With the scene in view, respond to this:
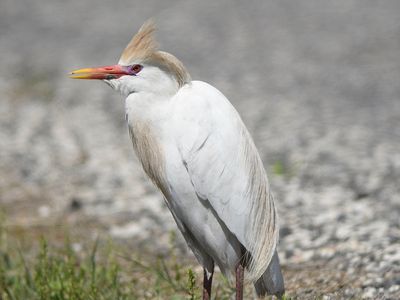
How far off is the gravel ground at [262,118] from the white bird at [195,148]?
0.83 metres

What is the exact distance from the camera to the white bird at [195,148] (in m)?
3.89

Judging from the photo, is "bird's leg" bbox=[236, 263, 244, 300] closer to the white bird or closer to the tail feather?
the white bird

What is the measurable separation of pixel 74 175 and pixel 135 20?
9.87 metres

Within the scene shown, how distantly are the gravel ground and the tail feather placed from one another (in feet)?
1.64

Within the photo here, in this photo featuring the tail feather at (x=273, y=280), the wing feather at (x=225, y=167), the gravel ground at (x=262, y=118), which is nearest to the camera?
the wing feather at (x=225, y=167)

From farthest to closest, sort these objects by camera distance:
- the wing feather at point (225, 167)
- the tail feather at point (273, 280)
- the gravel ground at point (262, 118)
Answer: the gravel ground at point (262, 118) → the tail feather at point (273, 280) → the wing feather at point (225, 167)

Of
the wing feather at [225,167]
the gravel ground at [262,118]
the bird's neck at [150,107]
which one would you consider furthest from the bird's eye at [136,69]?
the gravel ground at [262,118]

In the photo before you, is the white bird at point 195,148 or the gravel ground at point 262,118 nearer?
the white bird at point 195,148

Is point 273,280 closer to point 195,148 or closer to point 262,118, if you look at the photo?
point 195,148

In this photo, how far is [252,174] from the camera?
3982 millimetres

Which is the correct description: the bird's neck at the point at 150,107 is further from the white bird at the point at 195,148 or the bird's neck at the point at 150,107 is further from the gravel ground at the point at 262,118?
the gravel ground at the point at 262,118

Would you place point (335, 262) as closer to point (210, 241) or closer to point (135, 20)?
point (210, 241)

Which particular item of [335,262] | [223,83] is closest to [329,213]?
[335,262]

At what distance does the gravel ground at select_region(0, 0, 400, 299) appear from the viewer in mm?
6098
